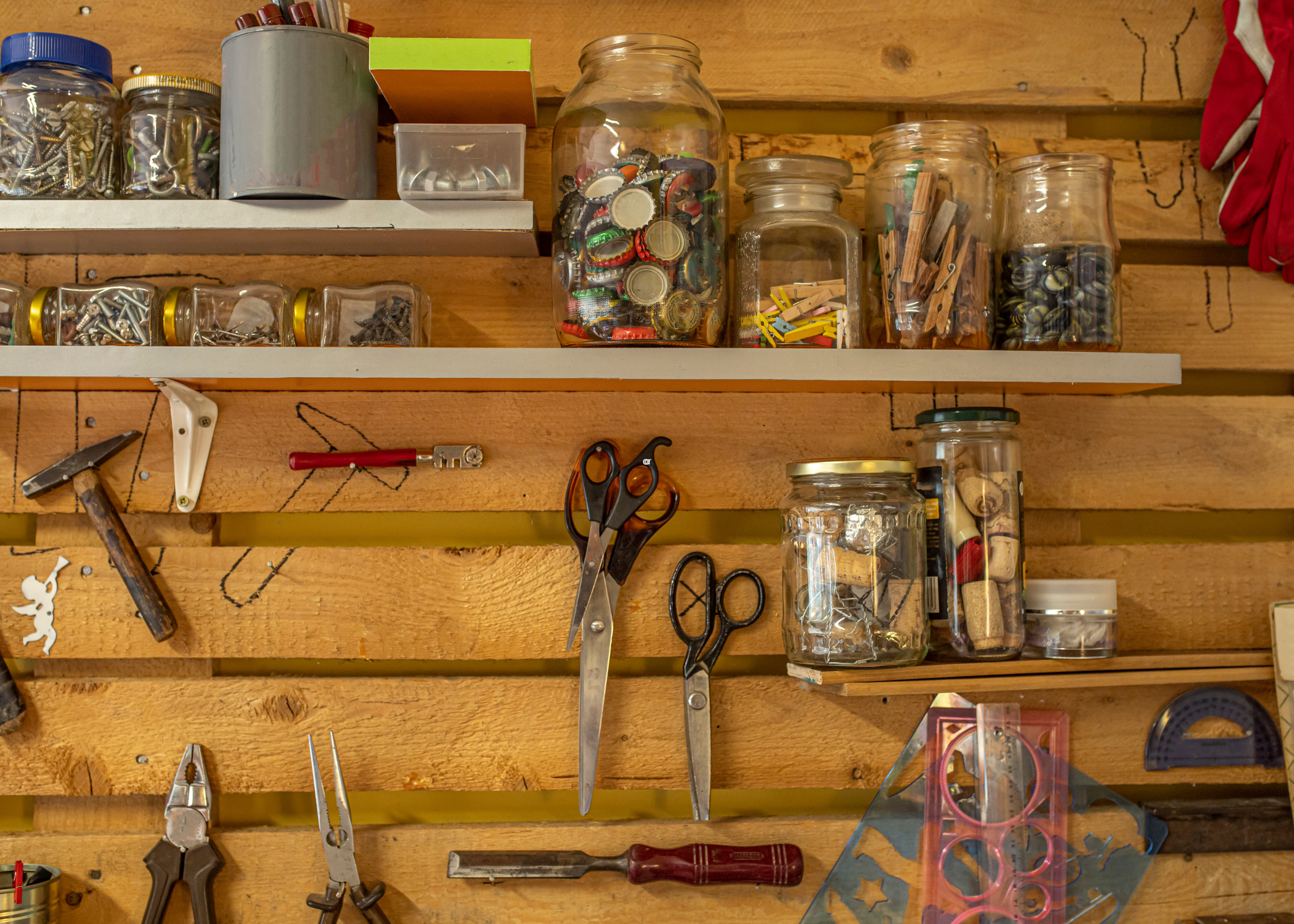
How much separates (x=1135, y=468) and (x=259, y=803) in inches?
47.9

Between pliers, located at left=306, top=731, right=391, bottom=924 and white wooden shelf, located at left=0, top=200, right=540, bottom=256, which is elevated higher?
white wooden shelf, located at left=0, top=200, right=540, bottom=256

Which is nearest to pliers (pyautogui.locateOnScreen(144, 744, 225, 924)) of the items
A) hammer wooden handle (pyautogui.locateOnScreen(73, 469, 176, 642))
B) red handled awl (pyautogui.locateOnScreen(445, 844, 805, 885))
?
hammer wooden handle (pyautogui.locateOnScreen(73, 469, 176, 642))

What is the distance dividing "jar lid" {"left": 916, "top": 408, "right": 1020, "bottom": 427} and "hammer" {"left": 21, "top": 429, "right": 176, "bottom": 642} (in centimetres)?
94

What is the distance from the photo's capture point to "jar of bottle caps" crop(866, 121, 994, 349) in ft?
3.36

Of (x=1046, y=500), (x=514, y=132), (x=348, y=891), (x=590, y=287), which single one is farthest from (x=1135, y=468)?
(x=348, y=891)

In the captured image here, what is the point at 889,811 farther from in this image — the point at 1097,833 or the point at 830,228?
the point at 830,228

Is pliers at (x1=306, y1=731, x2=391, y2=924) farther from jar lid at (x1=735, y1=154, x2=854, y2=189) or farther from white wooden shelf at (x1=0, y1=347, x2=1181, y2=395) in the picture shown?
jar lid at (x1=735, y1=154, x2=854, y2=189)

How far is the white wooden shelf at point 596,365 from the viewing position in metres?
0.96

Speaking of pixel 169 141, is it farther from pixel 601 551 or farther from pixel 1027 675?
pixel 1027 675

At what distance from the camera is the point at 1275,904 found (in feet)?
3.96

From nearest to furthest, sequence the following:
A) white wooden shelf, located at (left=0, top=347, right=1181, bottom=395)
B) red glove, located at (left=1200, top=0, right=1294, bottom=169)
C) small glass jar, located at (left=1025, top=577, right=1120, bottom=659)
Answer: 1. white wooden shelf, located at (left=0, top=347, right=1181, bottom=395)
2. small glass jar, located at (left=1025, top=577, right=1120, bottom=659)
3. red glove, located at (left=1200, top=0, right=1294, bottom=169)

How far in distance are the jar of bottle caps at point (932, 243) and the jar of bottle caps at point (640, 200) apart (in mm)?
183

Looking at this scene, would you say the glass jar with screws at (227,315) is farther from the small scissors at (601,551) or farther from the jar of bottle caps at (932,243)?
the jar of bottle caps at (932,243)

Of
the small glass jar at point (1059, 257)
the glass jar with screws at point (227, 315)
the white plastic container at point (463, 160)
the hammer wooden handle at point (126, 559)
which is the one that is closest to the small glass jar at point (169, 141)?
the glass jar with screws at point (227, 315)
